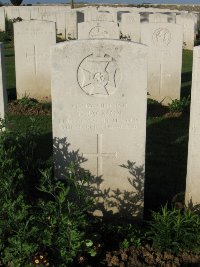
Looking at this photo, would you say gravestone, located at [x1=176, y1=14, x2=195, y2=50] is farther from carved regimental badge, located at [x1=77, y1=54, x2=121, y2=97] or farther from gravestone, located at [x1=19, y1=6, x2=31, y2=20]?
carved regimental badge, located at [x1=77, y1=54, x2=121, y2=97]

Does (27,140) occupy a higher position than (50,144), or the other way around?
(27,140)

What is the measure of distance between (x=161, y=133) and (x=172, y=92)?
2032 mm

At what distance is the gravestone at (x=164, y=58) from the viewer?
9.05 m

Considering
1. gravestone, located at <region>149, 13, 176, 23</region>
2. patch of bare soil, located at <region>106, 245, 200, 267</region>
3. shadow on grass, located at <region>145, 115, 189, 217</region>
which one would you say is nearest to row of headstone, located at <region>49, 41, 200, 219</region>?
shadow on grass, located at <region>145, 115, 189, 217</region>

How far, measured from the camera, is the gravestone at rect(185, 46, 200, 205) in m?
4.56

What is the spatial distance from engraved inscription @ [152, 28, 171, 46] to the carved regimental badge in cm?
474

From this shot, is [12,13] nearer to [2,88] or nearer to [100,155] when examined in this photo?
[2,88]

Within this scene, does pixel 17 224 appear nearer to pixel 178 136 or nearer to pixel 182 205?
pixel 182 205

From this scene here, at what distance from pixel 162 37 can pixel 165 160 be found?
3.30 metres

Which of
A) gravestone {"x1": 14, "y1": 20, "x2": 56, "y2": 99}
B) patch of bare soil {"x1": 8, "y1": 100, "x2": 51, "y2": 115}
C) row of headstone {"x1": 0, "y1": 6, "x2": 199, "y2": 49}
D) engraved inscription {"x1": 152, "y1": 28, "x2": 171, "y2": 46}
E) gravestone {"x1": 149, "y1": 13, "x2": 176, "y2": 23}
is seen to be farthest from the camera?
gravestone {"x1": 149, "y1": 13, "x2": 176, "y2": 23}

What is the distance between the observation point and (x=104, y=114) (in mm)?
4703

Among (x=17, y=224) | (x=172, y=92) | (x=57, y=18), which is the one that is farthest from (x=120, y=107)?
(x=57, y=18)

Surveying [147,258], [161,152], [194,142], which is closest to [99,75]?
[194,142]

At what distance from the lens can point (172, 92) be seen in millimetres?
9602
